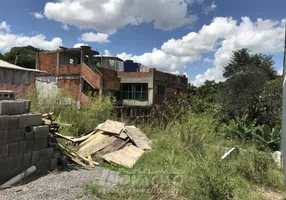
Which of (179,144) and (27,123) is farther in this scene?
(179,144)

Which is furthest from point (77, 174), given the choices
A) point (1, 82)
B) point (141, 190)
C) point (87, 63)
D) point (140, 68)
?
point (140, 68)

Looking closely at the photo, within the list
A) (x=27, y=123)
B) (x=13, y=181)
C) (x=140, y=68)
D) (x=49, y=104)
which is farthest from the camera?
(x=140, y=68)

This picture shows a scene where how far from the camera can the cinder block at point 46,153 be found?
5820mm

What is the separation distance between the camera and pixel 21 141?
17.7ft

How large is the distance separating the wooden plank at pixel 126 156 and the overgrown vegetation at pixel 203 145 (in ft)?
0.66

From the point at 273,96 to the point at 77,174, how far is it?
12618 mm

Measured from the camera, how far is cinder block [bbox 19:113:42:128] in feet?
17.8

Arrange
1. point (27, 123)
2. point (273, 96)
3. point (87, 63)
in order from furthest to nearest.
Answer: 1. point (87, 63)
2. point (273, 96)
3. point (27, 123)

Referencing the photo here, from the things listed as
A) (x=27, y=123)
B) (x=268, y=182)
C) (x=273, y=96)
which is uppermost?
(x=273, y=96)

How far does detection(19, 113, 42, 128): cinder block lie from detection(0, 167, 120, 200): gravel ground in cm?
110

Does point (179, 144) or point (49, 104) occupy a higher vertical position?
point (49, 104)

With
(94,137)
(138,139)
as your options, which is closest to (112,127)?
(94,137)

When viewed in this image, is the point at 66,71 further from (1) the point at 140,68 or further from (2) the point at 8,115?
(2) the point at 8,115

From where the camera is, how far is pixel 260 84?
15859 millimetres
